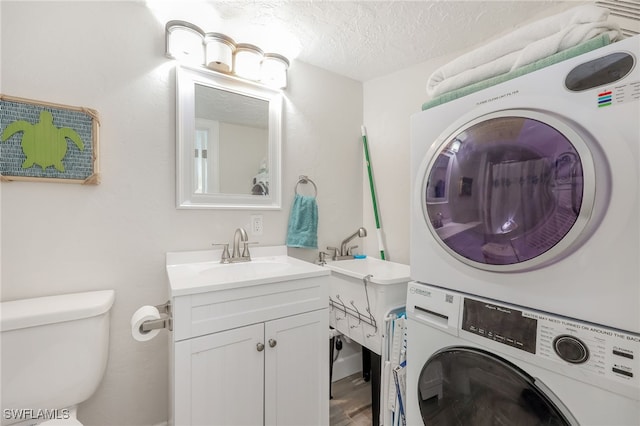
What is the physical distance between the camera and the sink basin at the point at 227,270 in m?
1.02

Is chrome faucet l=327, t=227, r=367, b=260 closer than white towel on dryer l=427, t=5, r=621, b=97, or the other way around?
white towel on dryer l=427, t=5, r=621, b=97

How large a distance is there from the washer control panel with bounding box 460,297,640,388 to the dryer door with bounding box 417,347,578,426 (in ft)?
0.25

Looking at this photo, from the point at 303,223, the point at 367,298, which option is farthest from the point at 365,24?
the point at 367,298

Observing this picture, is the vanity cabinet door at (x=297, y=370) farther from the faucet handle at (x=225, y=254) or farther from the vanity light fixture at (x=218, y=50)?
the vanity light fixture at (x=218, y=50)

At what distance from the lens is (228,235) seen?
60.3 inches

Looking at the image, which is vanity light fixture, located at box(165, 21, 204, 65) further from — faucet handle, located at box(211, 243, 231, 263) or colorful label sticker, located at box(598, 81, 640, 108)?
colorful label sticker, located at box(598, 81, 640, 108)

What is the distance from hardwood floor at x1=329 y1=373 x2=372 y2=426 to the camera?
5.01 feet

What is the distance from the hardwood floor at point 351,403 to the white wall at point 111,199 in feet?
3.07

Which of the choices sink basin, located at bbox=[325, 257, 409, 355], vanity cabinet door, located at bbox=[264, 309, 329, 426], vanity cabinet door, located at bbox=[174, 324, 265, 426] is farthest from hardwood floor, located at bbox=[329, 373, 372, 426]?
vanity cabinet door, located at bbox=[174, 324, 265, 426]

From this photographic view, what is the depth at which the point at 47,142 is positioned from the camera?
1.10 metres

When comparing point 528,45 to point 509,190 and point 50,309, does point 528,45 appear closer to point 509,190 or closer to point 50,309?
point 509,190

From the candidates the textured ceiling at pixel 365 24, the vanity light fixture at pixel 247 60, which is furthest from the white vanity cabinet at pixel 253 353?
the textured ceiling at pixel 365 24

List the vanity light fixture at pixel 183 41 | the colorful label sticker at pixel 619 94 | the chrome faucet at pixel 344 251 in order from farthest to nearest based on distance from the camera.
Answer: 1. the chrome faucet at pixel 344 251
2. the vanity light fixture at pixel 183 41
3. the colorful label sticker at pixel 619 94

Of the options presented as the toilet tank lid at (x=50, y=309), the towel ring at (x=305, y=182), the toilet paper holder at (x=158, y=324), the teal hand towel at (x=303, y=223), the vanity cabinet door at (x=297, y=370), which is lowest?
the vanity cabinet door at (x=297, y=370)
